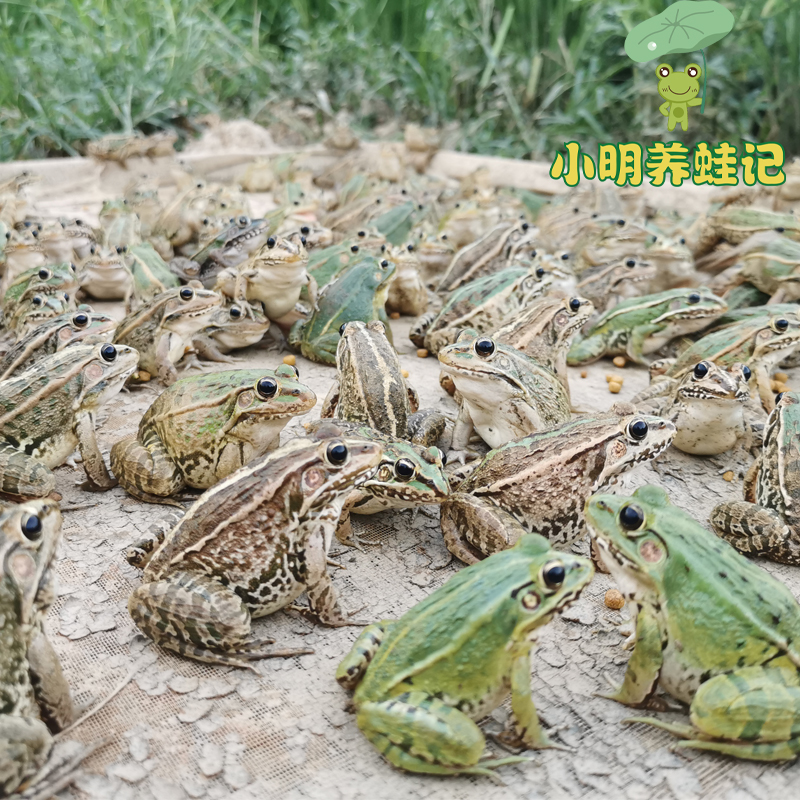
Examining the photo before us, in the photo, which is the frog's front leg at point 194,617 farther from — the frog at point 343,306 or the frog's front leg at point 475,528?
the frog at point 343,306

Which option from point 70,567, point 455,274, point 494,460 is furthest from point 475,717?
point 455,274

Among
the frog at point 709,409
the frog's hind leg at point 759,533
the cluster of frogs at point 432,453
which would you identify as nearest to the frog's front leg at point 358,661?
the cluster of frogs at point 432,453

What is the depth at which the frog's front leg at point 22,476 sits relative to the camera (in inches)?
156

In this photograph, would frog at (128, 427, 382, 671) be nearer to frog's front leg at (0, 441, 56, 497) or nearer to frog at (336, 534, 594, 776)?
frog at (336, 534, 594, 776)

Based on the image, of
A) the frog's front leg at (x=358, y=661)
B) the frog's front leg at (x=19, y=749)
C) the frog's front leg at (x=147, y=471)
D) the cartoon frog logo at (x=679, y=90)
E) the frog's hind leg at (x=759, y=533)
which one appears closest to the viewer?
the frog's front leg at (x=19, y=749)

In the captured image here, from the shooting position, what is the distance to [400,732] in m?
2.64

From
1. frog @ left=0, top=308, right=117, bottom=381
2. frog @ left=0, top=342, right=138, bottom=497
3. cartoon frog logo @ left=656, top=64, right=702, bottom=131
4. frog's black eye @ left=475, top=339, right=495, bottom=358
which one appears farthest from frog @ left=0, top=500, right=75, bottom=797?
cartoon frog logo @ left=656, top=64, right=702, bottom=131

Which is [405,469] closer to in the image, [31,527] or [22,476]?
[31,527]

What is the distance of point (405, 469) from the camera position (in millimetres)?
3678

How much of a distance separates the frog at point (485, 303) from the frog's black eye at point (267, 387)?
7.99 feet

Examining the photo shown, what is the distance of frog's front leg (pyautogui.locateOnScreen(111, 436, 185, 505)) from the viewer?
4164 millimetres

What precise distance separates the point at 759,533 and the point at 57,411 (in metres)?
3.83

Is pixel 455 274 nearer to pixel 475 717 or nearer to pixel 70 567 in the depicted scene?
pixel 70 567

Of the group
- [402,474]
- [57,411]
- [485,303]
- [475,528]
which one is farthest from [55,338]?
[485,303]
